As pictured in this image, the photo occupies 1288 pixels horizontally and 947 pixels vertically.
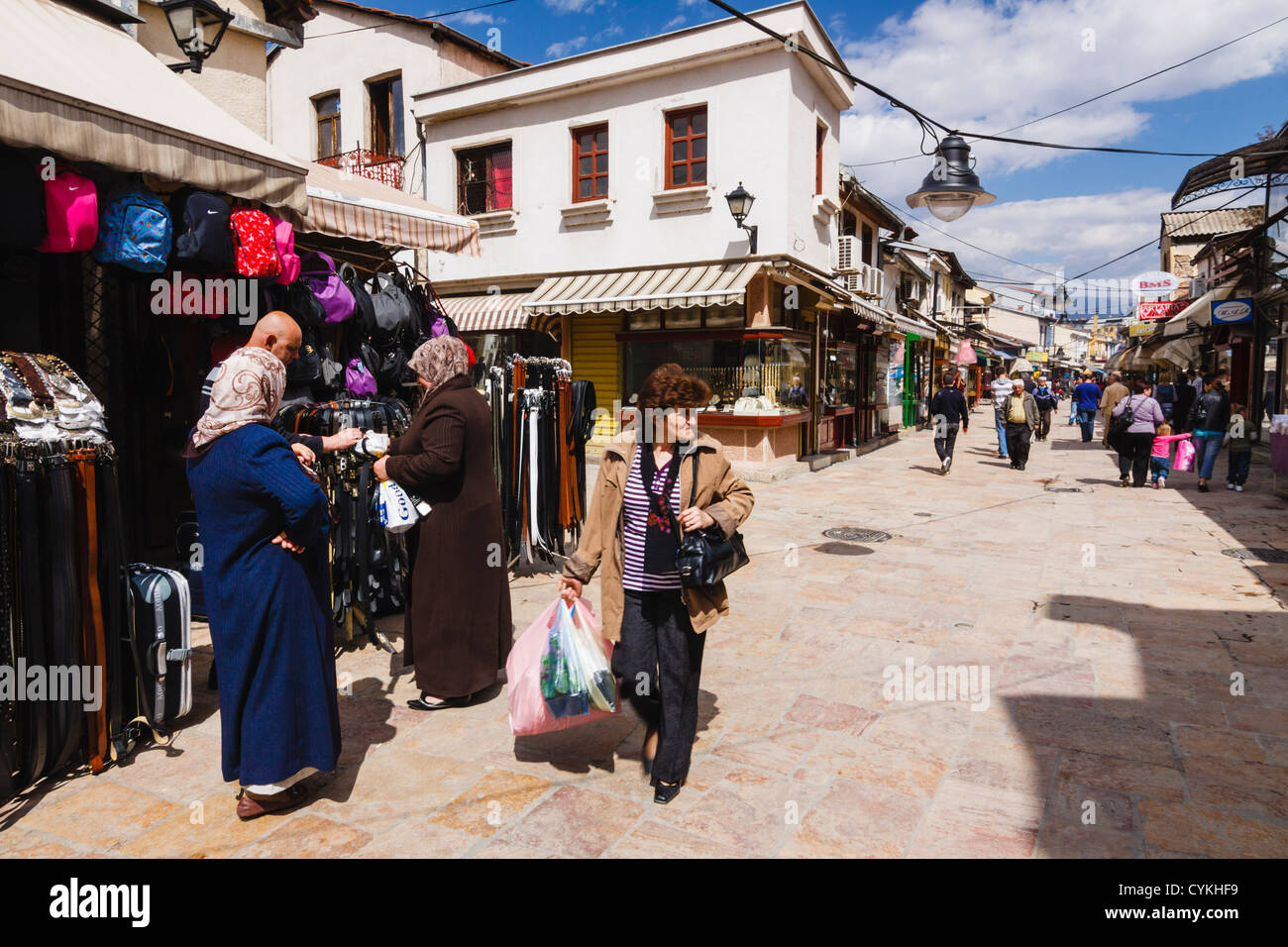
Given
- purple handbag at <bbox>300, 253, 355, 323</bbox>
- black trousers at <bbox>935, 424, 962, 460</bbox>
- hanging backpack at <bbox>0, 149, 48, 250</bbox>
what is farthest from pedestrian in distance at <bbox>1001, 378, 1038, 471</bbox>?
hanging backpack at <bbox>0, 149, 48, 250</bbox>

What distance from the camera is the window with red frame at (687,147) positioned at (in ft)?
47.9

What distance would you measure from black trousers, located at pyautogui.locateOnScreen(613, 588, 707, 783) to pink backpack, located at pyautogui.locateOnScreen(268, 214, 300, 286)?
3.25m

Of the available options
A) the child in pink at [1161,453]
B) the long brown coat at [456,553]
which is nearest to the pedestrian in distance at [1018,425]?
the child in pink at [1161,453]

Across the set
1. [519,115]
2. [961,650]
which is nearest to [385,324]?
[961,650]

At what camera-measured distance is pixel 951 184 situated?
23.3 ft

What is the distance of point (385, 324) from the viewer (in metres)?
5.73

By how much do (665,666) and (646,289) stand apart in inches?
458

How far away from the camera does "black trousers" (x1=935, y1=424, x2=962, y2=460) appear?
46.8 ft

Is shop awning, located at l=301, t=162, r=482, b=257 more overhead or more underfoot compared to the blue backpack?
more overhead

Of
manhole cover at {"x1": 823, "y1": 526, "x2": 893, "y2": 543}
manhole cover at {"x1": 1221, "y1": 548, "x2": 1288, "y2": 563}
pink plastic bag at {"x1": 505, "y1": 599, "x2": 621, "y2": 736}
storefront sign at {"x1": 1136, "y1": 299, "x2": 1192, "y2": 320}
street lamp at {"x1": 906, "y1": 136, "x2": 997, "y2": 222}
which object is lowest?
manhole cover at {"x1": 1221, "y1": 548, "x2": 1288, "y2": 563}

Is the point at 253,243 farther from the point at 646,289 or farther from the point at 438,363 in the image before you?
the point at 646,289

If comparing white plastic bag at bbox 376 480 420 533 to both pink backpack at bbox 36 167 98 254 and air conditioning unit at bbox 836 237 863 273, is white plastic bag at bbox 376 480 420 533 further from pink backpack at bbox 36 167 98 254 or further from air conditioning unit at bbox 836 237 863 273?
air conditioning unit at bbox 836 237 863 273

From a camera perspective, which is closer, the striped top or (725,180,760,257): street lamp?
the striped top

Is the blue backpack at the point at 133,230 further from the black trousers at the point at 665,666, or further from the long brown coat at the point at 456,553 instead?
the black trousers at the point at 665,666
